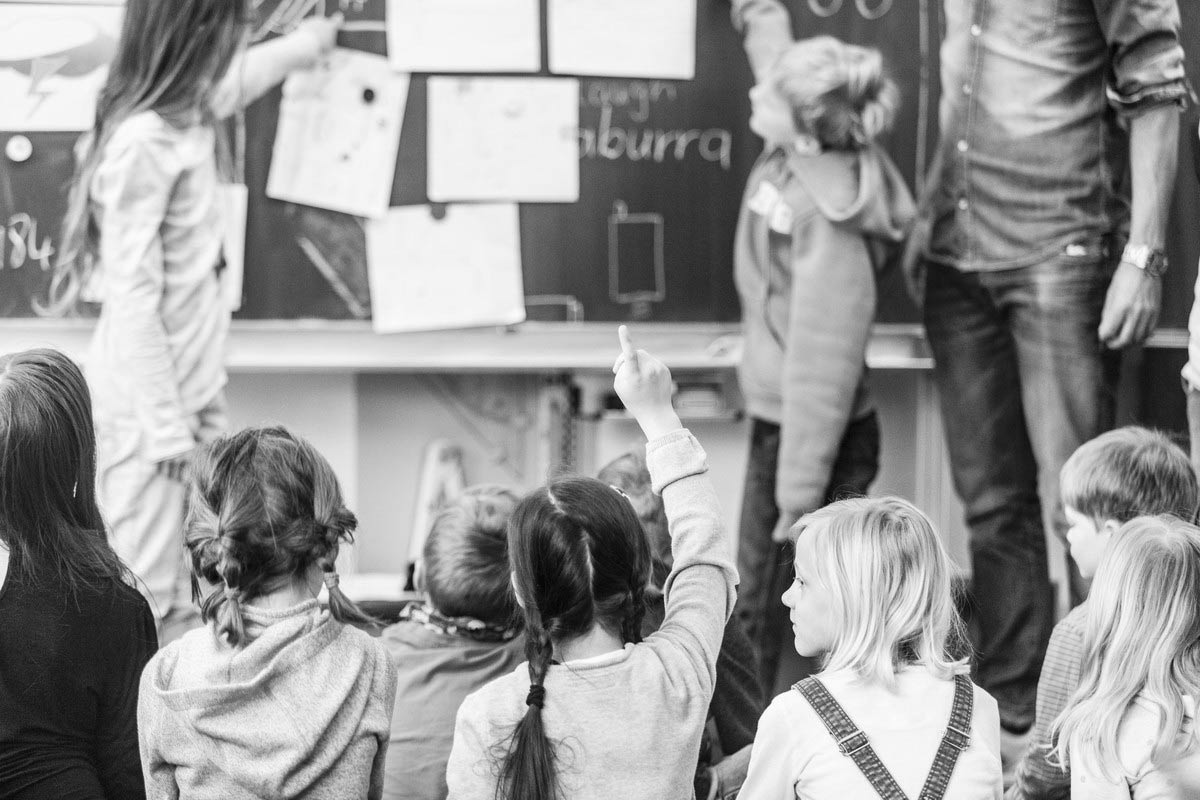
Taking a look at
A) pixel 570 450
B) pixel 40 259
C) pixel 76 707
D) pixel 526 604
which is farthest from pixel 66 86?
pixel 526 604

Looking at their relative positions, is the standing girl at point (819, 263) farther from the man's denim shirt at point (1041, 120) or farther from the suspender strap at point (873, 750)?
the suspender strap at point (873, 750)

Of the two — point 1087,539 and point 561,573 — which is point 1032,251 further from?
point 561,573

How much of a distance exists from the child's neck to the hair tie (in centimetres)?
6

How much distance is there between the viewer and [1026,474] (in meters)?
2.99

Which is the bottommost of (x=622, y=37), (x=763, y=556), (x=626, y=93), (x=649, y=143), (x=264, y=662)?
(x=763, y=556)

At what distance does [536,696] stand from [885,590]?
1.41ft

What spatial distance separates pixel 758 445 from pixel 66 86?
1895mm

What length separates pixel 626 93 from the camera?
3527mm

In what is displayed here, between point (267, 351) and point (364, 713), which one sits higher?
point (267, 351)

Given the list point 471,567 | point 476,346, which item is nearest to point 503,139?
point 476,346

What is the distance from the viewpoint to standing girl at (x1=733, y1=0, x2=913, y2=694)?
Answer: 9.81ft

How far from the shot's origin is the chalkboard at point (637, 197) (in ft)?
11.4

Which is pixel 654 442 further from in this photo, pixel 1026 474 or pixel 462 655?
pixel 1026 474

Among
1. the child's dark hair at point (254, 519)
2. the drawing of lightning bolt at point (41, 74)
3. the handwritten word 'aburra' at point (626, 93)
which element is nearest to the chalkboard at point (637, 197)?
the handwritten word 'aburra' at point (626, 93)
